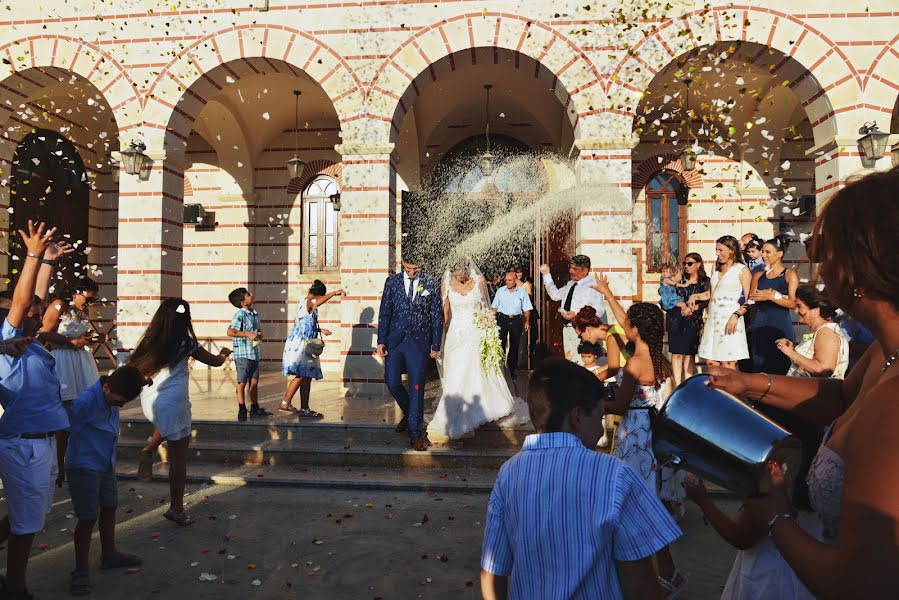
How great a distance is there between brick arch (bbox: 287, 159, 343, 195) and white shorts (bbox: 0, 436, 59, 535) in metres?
11.2

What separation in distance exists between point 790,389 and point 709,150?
1250 centimetres

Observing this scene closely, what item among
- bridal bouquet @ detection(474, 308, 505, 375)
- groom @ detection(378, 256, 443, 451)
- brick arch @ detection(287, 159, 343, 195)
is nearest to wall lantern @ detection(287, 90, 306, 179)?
brick arch @ detection(287, 159, 343, 195)

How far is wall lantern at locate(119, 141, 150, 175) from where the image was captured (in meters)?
9.95

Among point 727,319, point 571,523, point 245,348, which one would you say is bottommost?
point 245,348

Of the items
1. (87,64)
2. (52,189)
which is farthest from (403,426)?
(52,189)

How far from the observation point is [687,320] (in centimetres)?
866

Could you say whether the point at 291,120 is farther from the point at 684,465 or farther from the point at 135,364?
the point at 684,465

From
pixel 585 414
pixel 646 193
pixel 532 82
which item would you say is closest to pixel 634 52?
pixel 532 82

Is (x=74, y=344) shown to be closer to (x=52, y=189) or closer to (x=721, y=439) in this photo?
(x=721, y=439)

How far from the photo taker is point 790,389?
6.63 feet

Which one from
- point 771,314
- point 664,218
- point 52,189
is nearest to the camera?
point 771,314

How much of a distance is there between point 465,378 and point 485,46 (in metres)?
5.38

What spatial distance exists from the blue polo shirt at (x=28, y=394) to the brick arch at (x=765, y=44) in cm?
845

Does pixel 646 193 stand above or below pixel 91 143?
below
